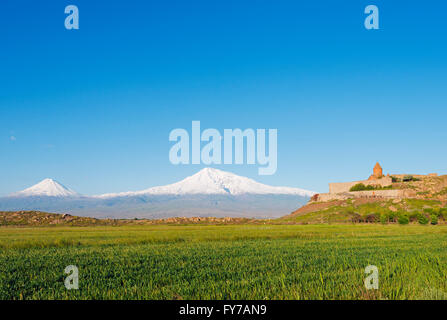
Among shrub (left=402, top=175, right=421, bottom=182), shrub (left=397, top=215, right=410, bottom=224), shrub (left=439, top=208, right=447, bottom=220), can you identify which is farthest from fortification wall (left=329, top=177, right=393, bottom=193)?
shrub (left=397, top=215, right=410, bottom=224)

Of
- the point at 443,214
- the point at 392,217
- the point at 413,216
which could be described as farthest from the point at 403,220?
the point at 443,214

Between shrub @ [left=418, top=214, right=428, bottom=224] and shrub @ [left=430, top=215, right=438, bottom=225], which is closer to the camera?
shrub @ [left=430, top=215, right=438, bottom=225]

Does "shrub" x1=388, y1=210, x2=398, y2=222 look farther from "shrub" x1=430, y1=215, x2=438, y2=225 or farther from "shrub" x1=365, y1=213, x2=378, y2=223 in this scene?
"shrub" x1=430, y1=215, x2=438, y2=225

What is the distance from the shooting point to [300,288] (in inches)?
386

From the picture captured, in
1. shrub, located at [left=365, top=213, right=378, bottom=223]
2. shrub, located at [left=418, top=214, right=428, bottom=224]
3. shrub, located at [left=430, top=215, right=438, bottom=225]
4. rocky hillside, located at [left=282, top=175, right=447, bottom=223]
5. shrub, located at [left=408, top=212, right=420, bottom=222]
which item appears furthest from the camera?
shrub, located at [left=365, top=213, right=378, bottom=223]

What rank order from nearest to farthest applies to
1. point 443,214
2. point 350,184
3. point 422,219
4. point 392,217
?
1. point 422,219
2. point 443,214
3. point 392,217
4. point 350,184

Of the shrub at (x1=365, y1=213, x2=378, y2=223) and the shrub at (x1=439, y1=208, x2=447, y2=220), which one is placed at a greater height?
the shrub at (x1=439, y1=208, x2=447, y2=220)

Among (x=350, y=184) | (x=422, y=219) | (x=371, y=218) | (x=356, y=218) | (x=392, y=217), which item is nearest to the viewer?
(x=422, y=219)

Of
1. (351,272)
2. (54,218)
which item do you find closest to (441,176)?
(54,218)

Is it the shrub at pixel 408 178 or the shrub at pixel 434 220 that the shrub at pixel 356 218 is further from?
the shrub at pixel 408 178

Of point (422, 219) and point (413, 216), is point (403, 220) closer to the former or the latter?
point (422, 219)

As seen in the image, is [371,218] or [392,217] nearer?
[392,217]

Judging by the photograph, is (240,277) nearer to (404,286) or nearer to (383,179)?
(404,286)

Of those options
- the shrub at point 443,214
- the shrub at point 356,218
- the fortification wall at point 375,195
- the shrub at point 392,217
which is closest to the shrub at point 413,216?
the shrub at point 392,217
